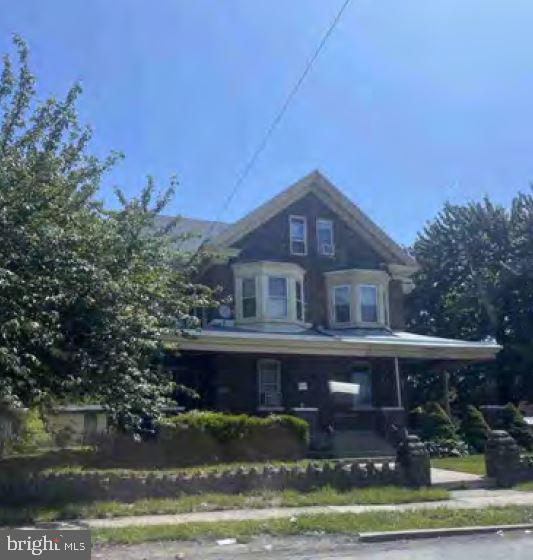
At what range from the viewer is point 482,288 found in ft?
142

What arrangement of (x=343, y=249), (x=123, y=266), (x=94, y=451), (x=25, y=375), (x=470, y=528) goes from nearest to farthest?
(x=470, y=528) < (x=25, y=375) < (x=123, y=266) < (x=94, y=451) < (x=343, y=249)

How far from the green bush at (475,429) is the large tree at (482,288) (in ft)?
56.6

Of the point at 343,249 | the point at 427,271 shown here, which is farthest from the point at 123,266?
the point at 427,271

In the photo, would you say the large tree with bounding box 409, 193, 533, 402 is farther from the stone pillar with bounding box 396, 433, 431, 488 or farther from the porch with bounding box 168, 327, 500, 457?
the stone pillar with bounding box 396, 433, 431, 488

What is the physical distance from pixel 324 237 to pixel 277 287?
3.40 metres

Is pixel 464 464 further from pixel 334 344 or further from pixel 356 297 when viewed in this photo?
pixel 356 297

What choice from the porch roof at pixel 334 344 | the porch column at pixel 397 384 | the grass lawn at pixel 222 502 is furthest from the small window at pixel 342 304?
the grass lawn at pixel 222 502

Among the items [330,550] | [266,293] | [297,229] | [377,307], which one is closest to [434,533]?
[330,550]

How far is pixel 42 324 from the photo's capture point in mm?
12617

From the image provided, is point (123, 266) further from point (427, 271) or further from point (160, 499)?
point (427, 271)

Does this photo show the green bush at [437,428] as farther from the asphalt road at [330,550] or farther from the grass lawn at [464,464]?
the asphalt road at [330,550]

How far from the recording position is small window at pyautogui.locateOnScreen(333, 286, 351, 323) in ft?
95.5

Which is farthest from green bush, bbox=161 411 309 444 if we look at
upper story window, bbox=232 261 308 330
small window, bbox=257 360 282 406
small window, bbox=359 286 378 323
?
small window, bbox=359 286 378 323

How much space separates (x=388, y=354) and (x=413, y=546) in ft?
52.7
